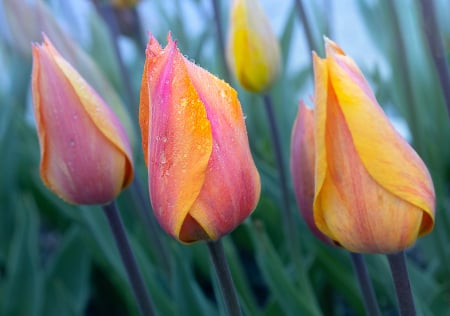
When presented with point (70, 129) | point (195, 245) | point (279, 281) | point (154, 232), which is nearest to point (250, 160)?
point (70, 129)

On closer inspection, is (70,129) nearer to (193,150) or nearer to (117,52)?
(193,150)

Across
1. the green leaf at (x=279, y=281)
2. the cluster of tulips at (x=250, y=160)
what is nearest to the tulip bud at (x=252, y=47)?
the green leaf at (x=279, y=281)

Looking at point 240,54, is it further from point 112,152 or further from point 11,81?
point 11,81

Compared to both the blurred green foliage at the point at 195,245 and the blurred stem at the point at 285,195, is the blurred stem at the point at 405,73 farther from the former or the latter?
the blurred stem at the point at 285,195

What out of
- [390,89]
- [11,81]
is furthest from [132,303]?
[11,81]

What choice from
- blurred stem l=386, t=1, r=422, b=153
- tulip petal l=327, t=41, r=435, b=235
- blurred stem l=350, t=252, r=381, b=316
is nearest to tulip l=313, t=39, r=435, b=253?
tulip petal l=327, t=41, r=435, b=235

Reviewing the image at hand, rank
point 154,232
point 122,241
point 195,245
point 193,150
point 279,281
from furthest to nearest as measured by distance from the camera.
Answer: point 195,245
point 154,232
point 279,281
point 122,241
point 193,150
